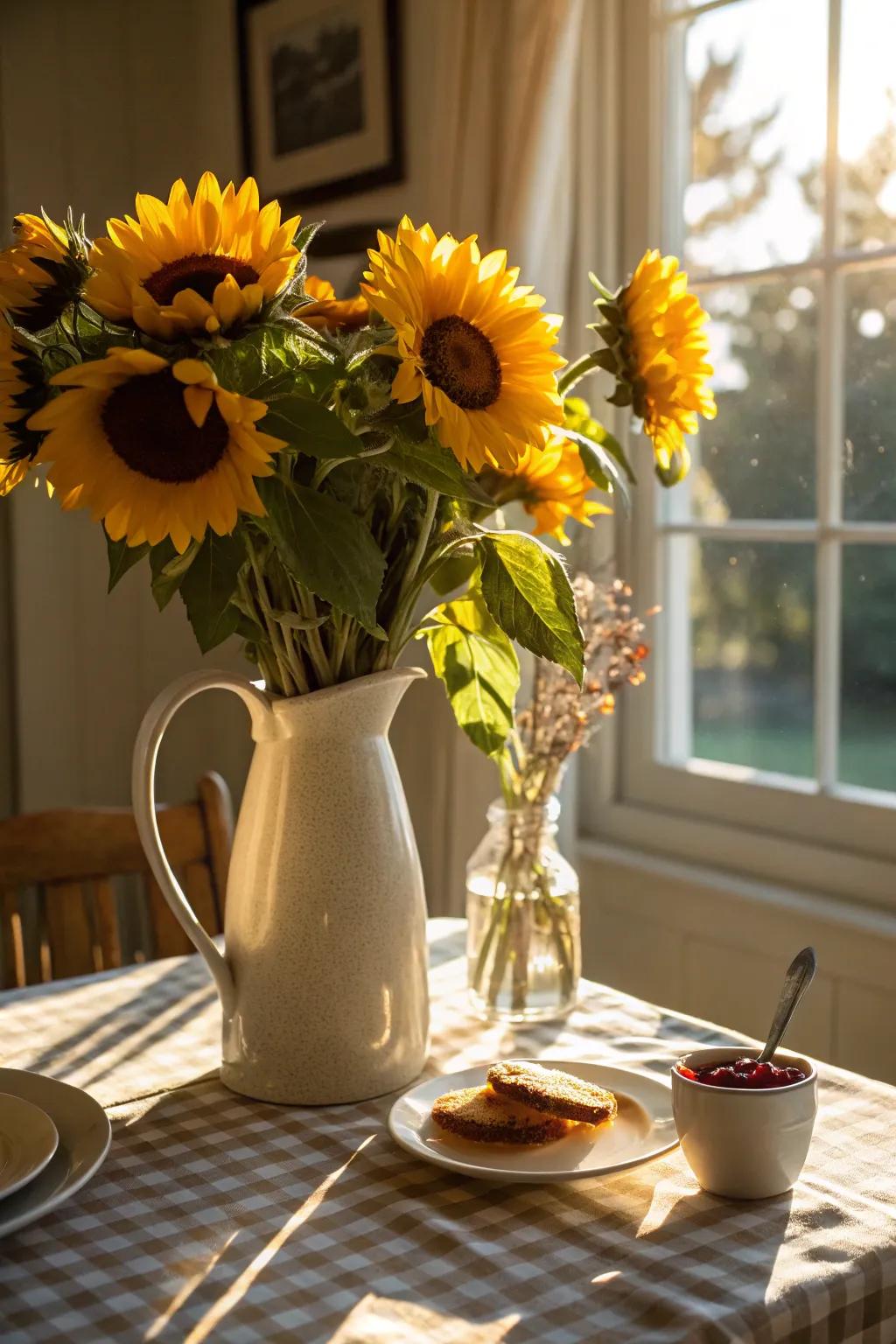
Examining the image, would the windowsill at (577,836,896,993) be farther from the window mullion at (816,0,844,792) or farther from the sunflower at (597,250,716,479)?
the sunflower at (597,250,716,479)

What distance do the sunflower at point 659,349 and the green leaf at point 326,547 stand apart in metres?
0.27

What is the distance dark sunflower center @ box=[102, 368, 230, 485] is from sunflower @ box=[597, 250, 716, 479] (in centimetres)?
36

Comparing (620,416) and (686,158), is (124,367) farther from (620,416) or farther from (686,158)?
(686,158)

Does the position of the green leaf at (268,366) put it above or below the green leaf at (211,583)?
above

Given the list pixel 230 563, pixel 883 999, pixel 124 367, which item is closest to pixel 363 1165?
pixel 230 563

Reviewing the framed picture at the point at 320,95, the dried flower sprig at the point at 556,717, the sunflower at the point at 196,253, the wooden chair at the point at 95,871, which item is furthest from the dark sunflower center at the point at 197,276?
the framed picture at the point at 320,95

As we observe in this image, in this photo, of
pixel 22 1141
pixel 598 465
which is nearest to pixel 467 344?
pixel 598 465

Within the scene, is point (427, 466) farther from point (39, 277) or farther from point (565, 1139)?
point (565, 1139)

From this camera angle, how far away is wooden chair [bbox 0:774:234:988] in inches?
58.9

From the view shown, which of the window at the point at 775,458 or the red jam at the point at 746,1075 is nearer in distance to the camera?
the red jam at the point at 746,1075

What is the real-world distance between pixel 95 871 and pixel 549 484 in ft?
2.47

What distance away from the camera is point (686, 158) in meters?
1.94

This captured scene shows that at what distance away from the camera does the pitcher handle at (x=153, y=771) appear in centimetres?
97

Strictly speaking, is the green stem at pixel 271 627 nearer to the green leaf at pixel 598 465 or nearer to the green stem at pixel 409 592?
the green stem at pixel 409 592
